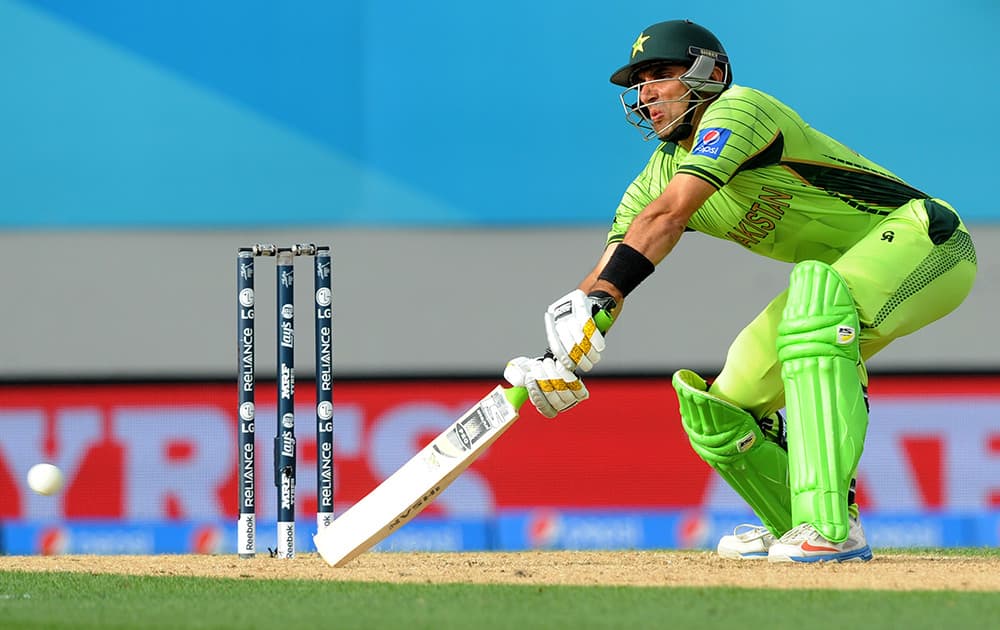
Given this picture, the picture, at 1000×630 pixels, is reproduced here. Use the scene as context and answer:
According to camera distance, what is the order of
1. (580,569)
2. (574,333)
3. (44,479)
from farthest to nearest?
(44,479) < (580,569) < (574,333)

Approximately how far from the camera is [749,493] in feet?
14.4

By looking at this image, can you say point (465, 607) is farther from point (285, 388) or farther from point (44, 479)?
point (44, 479)

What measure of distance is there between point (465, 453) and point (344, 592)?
553 millimetres

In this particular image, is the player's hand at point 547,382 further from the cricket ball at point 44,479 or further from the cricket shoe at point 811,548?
the cricket ball at point 44,479

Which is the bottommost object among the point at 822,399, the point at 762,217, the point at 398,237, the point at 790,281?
the point at 822,399

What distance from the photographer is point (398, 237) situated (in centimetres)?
755

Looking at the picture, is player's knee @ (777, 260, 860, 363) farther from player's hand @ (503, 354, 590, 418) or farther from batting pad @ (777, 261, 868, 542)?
player's hand @ (503, 354, 590, 418)

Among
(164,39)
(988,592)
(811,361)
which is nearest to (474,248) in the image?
(164,39)

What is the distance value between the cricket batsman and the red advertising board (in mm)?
2533

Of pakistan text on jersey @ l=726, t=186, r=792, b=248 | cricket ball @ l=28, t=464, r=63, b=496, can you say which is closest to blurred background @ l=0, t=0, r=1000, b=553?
cricket ball @ l=28, t=464, r=63, b=496

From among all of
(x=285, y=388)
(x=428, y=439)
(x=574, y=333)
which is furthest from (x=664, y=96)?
(x=428, y=439)

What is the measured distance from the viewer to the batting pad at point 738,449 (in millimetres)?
4242

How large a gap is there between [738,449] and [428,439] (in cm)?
296

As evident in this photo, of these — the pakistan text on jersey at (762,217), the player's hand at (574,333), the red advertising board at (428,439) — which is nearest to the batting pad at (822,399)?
the pakistan text on jersey at (762,217)
